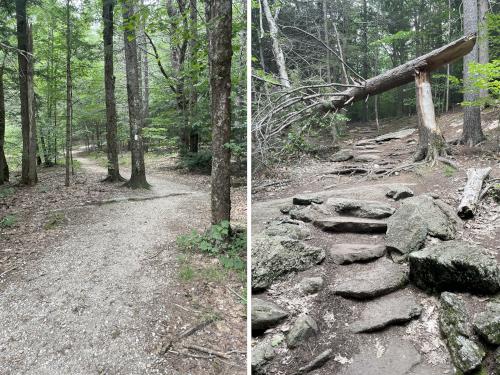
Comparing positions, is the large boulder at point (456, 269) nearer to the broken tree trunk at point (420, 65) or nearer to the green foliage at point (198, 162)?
the broken tree trunk at point (420, 65)

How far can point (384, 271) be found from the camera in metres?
0.93

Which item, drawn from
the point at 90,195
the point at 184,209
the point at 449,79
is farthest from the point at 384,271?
the point at 184,209

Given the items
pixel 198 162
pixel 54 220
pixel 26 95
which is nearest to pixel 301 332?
pixel 54 220

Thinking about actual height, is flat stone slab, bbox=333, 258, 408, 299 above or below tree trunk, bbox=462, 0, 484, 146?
below

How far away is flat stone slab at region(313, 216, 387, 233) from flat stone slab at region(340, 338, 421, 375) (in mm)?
323

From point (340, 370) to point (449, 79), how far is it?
1007 millimetres

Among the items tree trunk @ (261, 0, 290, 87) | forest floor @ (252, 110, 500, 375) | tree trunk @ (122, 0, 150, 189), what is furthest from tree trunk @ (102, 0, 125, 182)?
forest floor @ (252, 110, 500, 375)

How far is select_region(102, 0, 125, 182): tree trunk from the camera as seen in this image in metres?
Answer: 4.62

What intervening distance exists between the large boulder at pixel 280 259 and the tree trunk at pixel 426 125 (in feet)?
1.53

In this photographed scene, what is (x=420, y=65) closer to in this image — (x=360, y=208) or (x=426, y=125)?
(x=426, y=125)

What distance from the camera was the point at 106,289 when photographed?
2.80m

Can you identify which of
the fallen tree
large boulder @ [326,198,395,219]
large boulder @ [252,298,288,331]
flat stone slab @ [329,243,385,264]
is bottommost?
large boulder @ [252,298,288,331]

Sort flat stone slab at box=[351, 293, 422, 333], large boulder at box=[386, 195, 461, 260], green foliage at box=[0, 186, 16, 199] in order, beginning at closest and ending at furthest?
flat stone slab at box=[351, 293, 422, 333], large boulder at box=[386, 195, 461, 260], green foliage at box=[0, 186, 16, 199]

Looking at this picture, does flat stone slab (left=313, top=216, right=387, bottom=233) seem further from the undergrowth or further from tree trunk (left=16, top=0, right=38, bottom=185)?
tree trunk (left=16, top=0, right=38, bottom=185)
